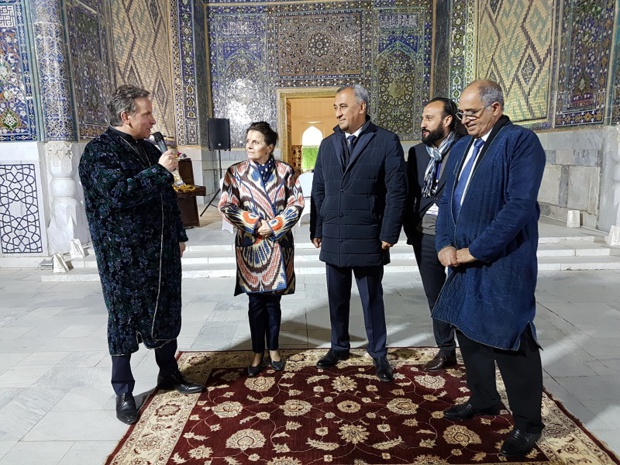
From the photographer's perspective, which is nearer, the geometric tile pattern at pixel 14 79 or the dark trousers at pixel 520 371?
the dark trousers at pixel 520 371

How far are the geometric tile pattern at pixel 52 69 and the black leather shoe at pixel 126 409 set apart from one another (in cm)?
402

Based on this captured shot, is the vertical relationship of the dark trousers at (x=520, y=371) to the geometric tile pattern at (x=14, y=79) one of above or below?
below

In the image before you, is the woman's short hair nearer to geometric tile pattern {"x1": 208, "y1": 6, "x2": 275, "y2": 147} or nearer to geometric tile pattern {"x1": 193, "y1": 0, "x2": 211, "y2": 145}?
geometric tile pattern {"x1": 193, "y1": 0, "x2": 211, "y2": 145}

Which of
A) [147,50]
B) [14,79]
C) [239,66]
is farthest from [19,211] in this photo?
[239,66]

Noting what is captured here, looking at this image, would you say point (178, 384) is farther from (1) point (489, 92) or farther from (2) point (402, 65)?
(2) point (402, 65)

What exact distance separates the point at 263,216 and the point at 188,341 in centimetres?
123

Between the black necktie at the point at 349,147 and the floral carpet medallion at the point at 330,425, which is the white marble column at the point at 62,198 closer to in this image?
the floral carpet medallion at the point at 330,425

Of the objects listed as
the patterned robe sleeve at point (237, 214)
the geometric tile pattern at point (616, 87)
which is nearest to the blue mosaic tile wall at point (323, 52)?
the geometric tile pattern at point (616, 87)

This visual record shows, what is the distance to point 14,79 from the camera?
16.7ft

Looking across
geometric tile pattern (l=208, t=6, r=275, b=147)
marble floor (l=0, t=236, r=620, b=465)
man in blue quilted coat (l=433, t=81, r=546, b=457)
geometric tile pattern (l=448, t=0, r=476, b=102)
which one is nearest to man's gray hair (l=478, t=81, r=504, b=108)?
man in blue quilted coat (l=433, t=81, r=546, b=457)

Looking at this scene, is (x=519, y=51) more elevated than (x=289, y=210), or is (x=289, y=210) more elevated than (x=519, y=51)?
A: (x=519, y=51)

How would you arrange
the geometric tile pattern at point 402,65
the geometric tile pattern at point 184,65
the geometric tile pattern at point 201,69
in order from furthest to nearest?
the geometric tile pattern at point 402,65, the geometric tile pattern at point 201,69, the geometric tile pattern at point 184,65

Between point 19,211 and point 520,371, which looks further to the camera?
point 19,211

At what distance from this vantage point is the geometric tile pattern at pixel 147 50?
6.74 metres
